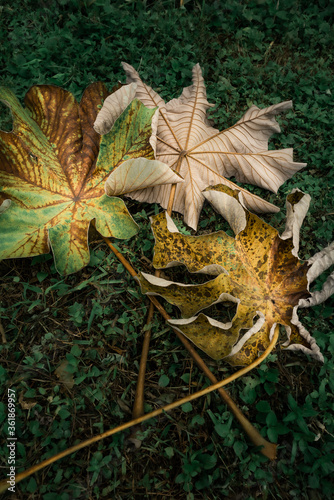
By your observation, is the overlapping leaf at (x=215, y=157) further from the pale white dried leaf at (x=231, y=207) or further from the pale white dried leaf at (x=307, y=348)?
the pale white dried leaf at (x=307, y=348)

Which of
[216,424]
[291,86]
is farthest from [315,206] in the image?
[216,424]

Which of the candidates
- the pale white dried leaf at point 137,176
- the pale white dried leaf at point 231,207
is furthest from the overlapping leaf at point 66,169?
the pale white dried leaf at point 231,207

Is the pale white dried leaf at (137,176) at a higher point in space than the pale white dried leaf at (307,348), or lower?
higher

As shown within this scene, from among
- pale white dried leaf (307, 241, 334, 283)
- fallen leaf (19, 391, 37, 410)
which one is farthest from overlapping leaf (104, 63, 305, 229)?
fallen leaf (19, 391, 37, 410)

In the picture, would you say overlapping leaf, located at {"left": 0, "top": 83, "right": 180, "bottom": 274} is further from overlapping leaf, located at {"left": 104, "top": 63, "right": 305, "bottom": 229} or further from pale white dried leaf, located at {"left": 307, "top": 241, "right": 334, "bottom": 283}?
pale white dried leaf, located at {"left": 307, "top": 241, "right": 334, "bottom": 283}

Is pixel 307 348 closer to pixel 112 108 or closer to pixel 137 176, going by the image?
pixel 137 176

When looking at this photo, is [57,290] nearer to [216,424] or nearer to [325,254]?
[216,424]
